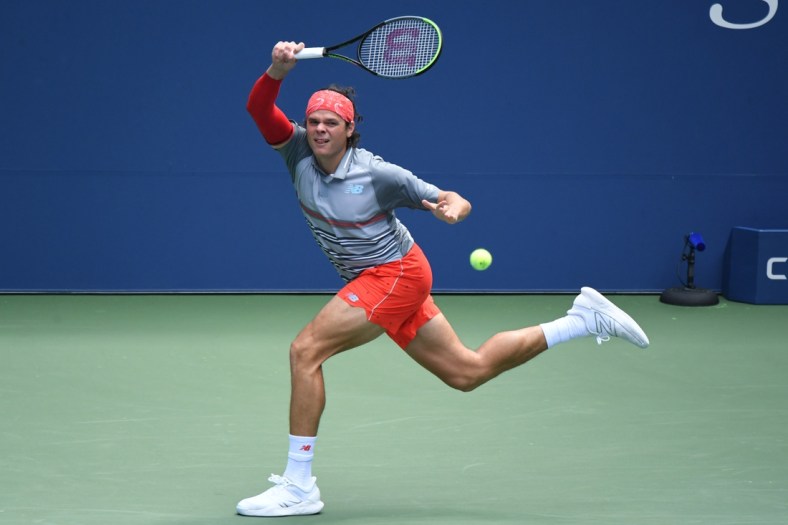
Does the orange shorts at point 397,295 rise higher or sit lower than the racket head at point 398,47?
lower

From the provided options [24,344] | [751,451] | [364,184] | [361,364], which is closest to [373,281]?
[364,184]

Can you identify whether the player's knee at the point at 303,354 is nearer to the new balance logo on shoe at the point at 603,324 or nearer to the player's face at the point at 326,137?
the player's face at the point at 326,137

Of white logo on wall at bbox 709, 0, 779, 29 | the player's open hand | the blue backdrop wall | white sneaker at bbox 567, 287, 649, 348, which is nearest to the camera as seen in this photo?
the player's open hand

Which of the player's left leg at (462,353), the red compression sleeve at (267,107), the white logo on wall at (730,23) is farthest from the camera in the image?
the white logo on wall at (730,23)

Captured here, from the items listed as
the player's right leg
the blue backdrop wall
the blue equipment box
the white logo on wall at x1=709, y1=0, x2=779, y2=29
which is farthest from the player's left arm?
the white logo on wall at x1=709, y1=0, x2=779, y2=29

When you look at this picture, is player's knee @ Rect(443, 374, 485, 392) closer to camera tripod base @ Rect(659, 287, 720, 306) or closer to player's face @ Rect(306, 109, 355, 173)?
player's face @ Rect(306, 109, 355, 173)

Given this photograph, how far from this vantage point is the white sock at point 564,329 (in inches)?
200

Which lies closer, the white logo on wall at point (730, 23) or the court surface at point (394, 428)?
the court surface at point (394, 428)

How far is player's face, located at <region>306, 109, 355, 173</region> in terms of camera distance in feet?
15.0

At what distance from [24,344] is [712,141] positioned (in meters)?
5.69

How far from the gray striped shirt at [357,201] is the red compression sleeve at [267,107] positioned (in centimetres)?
13

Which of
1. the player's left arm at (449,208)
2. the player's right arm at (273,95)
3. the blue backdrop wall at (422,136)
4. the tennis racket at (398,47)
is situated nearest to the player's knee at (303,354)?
the player's left arm at (449,208)

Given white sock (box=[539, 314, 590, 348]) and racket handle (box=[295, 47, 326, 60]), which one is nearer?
racket handle (box=[295, 47, 326, 60])

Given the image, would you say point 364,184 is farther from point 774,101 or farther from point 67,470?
point 774,101
